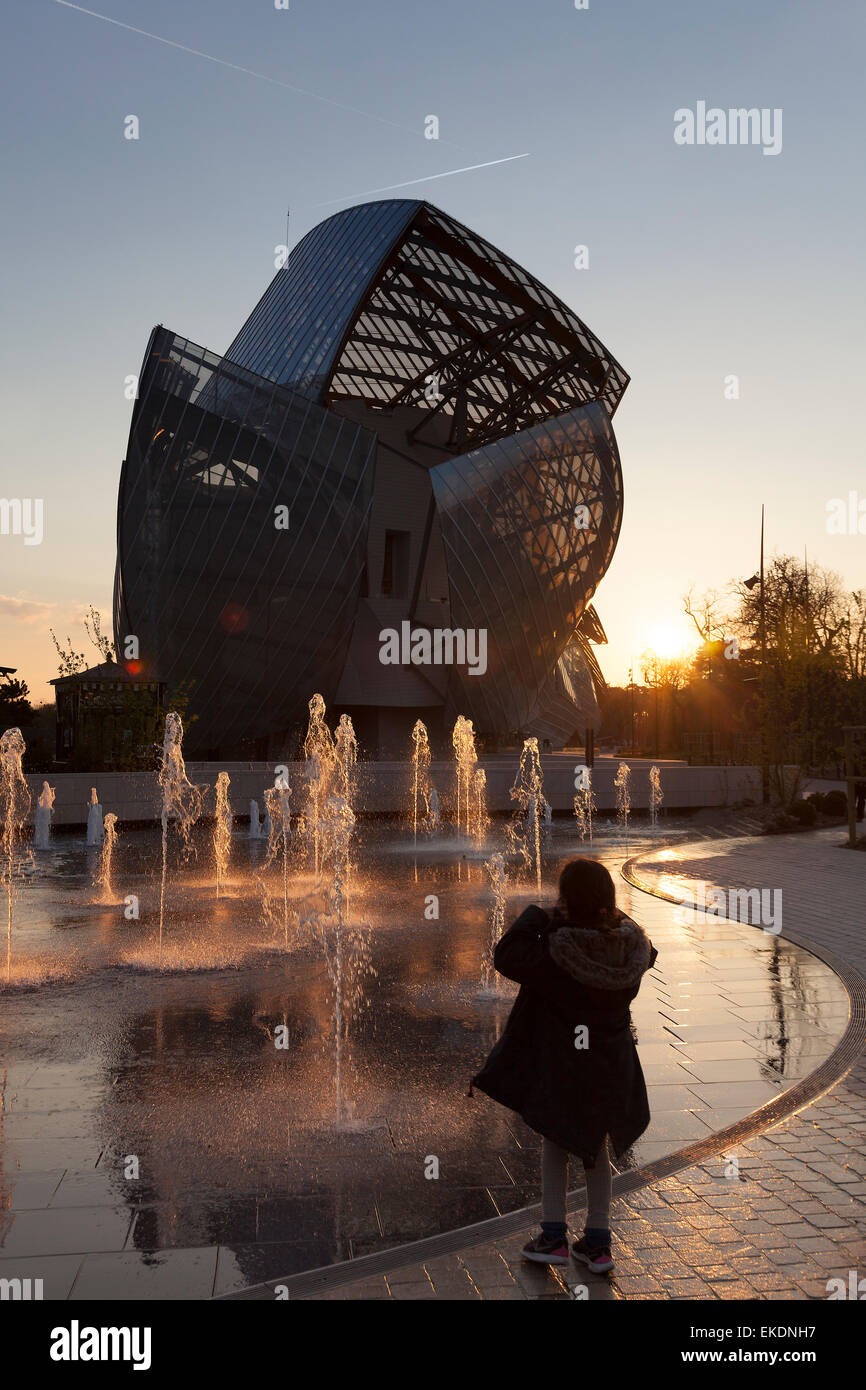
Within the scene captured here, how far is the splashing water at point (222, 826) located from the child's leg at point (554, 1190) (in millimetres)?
13836

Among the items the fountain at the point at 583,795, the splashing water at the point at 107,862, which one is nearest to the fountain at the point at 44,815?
the splashing water at the point at 107,862

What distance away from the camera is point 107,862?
17453 millimetres

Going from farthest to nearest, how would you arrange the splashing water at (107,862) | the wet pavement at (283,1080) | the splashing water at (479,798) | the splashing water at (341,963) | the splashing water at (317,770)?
the splashing water at (479,798) → the splashing water at (317,770) → the splashing water at (107,862) → the splashing water at (341,963) → the wet pavement at (283,1080)

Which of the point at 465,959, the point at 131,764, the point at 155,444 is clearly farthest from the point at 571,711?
the point at 465,959

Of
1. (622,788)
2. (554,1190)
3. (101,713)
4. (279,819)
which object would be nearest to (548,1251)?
(554,1190)

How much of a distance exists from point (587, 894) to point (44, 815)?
66.8 ft

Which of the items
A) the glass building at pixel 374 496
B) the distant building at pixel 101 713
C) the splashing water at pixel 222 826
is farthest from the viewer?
the glass building at pixel 374 496

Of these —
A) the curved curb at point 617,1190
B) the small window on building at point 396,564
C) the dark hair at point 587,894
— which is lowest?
the curved curb at point 617,1190

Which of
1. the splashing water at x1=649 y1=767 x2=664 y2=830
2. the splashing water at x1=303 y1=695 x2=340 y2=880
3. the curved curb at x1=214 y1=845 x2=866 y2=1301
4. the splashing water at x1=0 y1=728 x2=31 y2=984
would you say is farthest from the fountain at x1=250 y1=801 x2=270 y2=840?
the curved curb at x1=214 y1=845 x2=866 y2=1301

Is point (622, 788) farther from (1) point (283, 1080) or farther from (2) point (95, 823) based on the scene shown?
(1) point (283, 1080)

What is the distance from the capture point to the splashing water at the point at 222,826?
A: 751 inches

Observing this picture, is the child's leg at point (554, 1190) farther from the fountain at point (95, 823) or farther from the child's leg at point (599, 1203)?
the fountain at point (95, 823)

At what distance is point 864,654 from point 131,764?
189ft

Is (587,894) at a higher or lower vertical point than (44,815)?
higher
